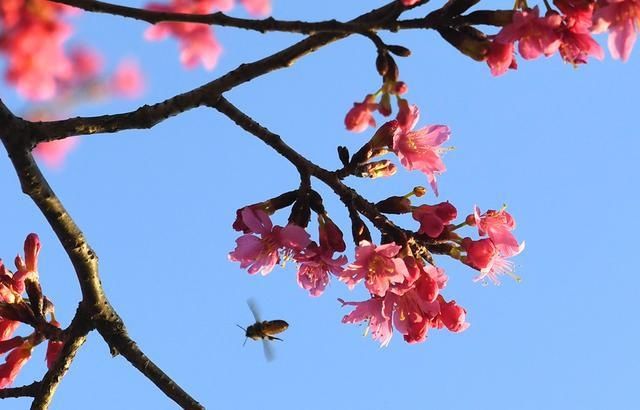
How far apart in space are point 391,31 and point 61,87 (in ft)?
12.5

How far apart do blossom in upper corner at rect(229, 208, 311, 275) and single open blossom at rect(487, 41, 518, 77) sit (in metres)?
1.06

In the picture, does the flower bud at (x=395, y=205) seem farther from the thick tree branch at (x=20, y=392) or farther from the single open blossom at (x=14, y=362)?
the single open blossom at (x=14, y=362)

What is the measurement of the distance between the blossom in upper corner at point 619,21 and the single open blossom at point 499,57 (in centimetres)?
33

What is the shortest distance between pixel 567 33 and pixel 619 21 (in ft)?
0.75

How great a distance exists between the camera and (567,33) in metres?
2.88

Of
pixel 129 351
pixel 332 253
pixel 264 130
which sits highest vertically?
pixel 264 130

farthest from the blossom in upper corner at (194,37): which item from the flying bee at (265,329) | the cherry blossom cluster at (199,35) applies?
the flying bee at (265,329)

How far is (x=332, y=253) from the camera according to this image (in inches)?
135

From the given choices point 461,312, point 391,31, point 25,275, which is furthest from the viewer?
point 25,275

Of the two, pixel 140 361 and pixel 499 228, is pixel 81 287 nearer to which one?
pixel 140 361

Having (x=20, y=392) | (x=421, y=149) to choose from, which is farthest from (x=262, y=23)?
(x=20, y=392)

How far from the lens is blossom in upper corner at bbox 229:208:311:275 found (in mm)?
3469

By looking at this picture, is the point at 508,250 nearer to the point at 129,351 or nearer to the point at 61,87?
the point at 129,351

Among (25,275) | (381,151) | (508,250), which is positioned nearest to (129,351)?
(25,275)
